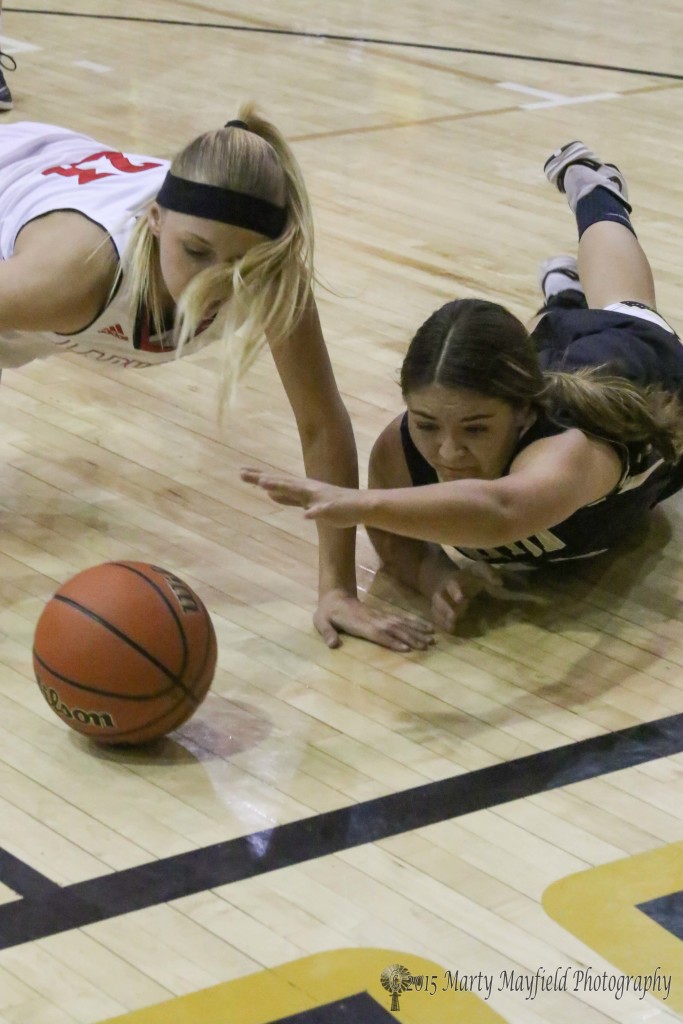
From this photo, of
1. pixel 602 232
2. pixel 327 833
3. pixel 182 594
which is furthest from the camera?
pixel 602 232

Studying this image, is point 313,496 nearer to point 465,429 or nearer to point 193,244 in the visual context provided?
point 465,429

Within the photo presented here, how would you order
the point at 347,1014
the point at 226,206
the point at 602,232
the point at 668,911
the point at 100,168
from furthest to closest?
the point at 602,232
the point at 100,168
the point at 226,206
the point at 668,911
the point at 347,1014

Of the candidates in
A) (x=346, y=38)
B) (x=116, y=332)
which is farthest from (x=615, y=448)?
(x=346, y=38)

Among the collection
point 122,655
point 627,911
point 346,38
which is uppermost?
point 346,38

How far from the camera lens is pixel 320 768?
96.8 inches

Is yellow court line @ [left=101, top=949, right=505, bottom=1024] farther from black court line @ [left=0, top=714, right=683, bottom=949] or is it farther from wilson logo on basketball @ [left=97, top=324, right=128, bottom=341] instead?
wilson logo on basketball @ [left=97, top=324, right=128, bottom=341]

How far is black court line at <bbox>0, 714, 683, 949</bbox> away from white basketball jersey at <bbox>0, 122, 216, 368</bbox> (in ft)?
3.43

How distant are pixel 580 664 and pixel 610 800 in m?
0.47

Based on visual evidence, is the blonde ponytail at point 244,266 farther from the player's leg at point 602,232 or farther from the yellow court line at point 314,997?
the player's leg at point 602,232

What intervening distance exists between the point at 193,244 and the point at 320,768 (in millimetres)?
944

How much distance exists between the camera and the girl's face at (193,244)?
8.41 feet

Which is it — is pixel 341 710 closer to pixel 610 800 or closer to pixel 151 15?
pixel 610 800

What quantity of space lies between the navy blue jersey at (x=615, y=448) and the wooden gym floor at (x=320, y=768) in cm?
14

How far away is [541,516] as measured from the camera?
8.18ft
